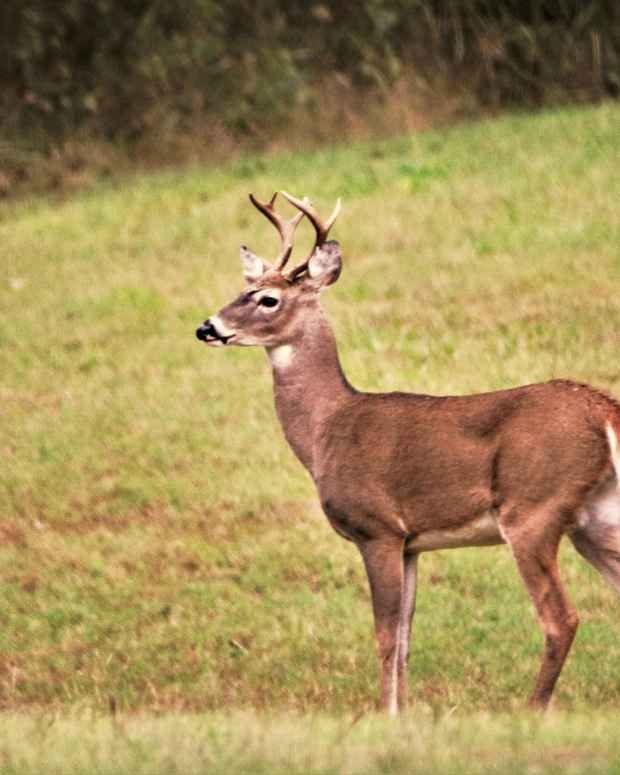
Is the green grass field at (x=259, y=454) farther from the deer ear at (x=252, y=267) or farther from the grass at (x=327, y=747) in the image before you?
the deer ear at (x=252, y=267)

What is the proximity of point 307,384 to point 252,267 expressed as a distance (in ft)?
2.30

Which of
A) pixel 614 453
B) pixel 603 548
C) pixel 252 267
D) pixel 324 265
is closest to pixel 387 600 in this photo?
pixel 603 548

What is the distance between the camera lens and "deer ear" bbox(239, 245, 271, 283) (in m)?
9.19

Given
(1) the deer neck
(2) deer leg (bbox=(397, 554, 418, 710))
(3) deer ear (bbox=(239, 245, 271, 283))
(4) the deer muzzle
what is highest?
(3) deer ear (bbox=(239, 245, 271, 283))

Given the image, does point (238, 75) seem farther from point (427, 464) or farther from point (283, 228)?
point (427, 464)

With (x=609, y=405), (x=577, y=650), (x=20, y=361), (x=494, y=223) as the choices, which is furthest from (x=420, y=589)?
(x=494, y=223)

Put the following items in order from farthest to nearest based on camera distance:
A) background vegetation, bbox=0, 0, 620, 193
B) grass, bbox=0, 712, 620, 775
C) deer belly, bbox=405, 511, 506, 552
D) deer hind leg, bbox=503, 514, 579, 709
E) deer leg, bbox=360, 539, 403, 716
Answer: background vegetation, bbox=0, 0, 620, 193 → deer leg, bbox=360, 539, 403, 716 → deer belly, bbox=405, 511, 506, 552 → deer hind leg, bbox=503, 514, 579, 709 → grass, bbox=0, 712, 620, 775

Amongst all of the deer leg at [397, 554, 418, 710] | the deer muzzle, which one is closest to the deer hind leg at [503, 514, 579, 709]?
the deer leg at [397, 554, 418, 710]

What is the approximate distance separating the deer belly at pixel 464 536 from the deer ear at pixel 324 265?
1.28m

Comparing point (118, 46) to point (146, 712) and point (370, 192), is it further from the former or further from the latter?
point (146, 712)

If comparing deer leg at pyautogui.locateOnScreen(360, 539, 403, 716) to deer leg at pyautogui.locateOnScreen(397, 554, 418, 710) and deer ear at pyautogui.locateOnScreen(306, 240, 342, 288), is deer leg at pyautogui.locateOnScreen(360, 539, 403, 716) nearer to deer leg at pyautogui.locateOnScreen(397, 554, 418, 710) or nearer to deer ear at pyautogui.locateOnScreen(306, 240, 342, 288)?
deer leg at pyautogui.locateOnScreen(397, 554, 418, 710)

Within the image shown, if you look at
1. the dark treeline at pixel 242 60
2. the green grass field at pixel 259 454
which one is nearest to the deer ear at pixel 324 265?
the green grass field at pixel 259 454

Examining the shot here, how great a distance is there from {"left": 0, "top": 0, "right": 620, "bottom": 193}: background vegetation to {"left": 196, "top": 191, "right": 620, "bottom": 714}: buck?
38.3ft

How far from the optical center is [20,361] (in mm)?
14812
